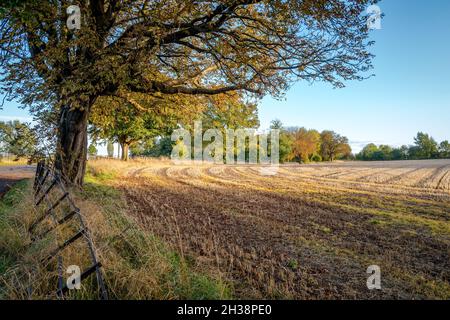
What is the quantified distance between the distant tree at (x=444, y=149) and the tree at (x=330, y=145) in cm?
2938

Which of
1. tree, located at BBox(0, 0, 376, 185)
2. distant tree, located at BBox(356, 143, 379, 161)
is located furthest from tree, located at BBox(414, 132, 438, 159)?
tree, located at BBox(0, 0, 376, 185)

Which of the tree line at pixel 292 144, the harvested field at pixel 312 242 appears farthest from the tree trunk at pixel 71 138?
the tree line at pixel 292 144

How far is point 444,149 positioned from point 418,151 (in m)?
6.94

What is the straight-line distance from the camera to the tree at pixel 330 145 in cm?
9438

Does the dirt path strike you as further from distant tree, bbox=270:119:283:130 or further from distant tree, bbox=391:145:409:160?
distant tree, bbox=391:145:409:160

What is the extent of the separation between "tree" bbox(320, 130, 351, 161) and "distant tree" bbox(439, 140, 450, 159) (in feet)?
96.4

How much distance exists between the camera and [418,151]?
90000 mm

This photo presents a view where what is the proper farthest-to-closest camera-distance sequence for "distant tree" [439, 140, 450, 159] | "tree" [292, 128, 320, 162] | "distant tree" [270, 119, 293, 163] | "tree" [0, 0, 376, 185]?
"distant tree" [439, 140, 450, 159] < "tree" [292, 128, 320, 162] < "distant tree" [270, 119, 293, 163] < "tree" [0, 0, 376, 185]

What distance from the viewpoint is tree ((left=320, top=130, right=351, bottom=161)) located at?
94375mm

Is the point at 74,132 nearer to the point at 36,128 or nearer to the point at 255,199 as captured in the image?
the point at 36,128

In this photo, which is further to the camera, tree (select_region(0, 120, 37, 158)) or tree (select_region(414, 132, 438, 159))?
tree (select_region(414, 132, 438, 159))

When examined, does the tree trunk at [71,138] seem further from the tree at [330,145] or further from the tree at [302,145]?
the tree at [330,145]
